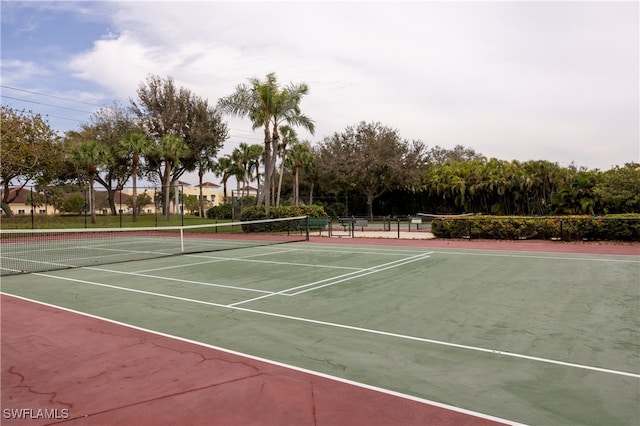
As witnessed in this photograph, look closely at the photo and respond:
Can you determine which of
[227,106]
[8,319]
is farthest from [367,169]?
[8,319]

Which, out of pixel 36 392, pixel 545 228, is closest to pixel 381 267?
pixel 36 392

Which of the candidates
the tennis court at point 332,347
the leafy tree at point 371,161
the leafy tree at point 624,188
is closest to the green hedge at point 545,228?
the leafy tree at point 624,188

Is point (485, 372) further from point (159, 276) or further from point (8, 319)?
point (159, 276)

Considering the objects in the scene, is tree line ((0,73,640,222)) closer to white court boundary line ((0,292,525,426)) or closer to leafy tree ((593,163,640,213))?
Result: leafy tree ((593,163,640,213))

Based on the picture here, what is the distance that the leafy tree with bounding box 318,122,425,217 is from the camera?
Result: 40.1 metres

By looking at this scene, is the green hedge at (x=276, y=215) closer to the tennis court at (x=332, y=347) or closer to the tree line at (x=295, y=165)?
the tree line at (x=295, y=165)

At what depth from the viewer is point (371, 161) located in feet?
132

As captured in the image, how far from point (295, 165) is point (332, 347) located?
126ft

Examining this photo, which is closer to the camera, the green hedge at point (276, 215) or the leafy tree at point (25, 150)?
the green hedge at point (276, 215)

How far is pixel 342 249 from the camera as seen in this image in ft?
60.3

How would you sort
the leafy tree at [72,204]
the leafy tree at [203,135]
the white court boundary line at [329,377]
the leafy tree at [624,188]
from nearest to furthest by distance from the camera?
the white court boundary line at [329,377] → the leafy tree at [624,188] → the leafy tree at [203,135] → the leafy tree at [72,204]

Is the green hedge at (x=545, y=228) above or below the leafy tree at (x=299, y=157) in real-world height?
below

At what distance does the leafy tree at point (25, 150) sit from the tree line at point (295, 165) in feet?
0.29

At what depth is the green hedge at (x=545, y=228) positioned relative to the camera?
18703 mm
